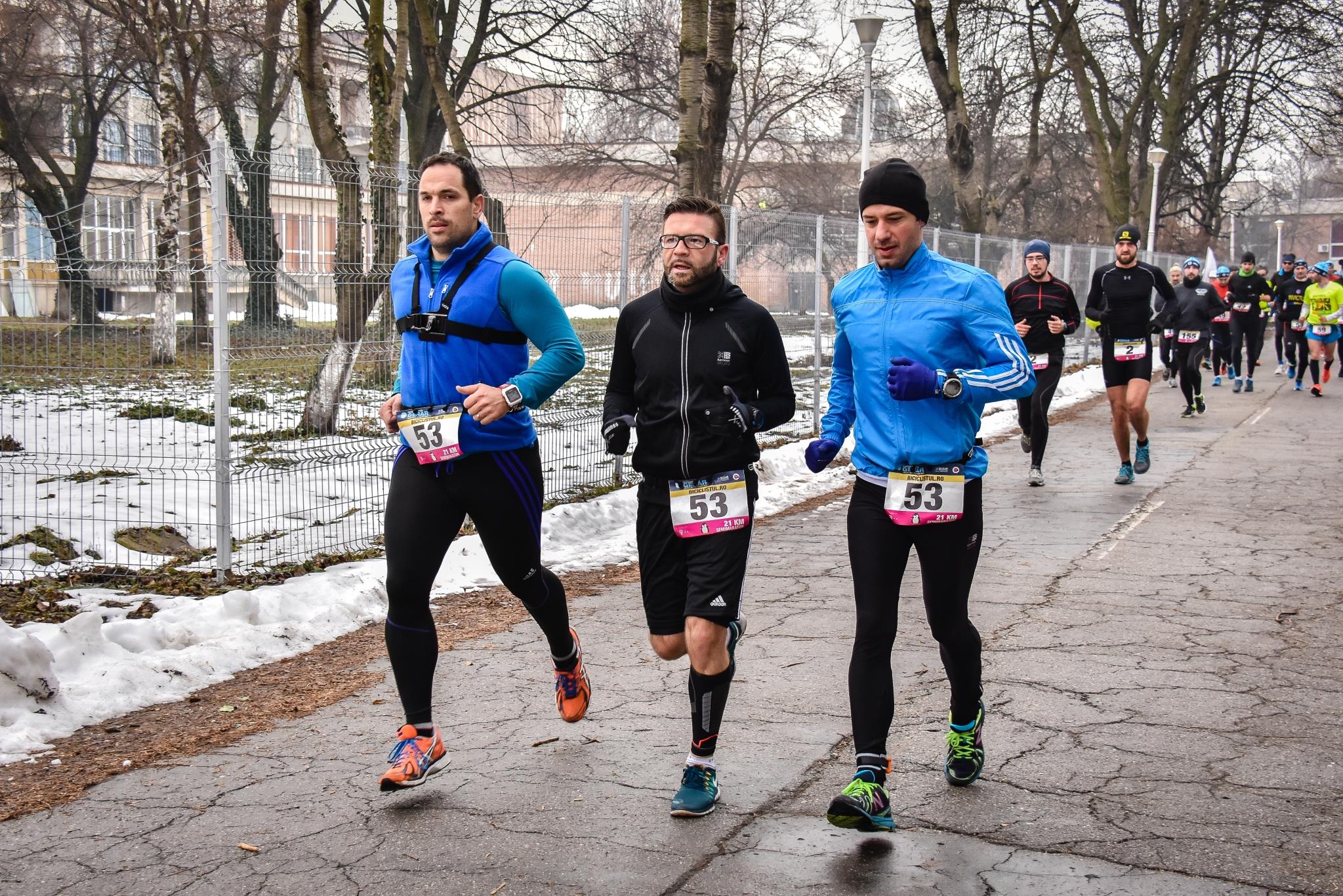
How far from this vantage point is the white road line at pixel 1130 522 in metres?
8.80

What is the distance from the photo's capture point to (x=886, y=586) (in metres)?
4.09

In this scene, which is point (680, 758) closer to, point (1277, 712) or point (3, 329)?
point (1277, 712)

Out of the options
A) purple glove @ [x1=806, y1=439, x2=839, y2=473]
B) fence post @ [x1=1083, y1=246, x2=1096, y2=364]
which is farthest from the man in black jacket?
fence post @ [x1=1083, y1=246, x2=1096, y2=364]

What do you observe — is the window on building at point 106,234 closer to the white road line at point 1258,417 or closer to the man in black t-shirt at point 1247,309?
the white road line at point 1258,417

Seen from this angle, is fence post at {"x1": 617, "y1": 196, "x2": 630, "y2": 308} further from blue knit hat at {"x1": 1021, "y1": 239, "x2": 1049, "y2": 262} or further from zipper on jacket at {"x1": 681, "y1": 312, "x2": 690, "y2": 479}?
zipper on jacket at {"x1": 681, "y1": 312, "x2": 690, "y2": 479}

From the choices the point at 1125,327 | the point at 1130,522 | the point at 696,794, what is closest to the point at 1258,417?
the point at 1125,327

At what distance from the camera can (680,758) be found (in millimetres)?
4699

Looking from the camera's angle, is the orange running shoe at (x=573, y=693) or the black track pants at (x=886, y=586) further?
the orange running shoe at (x=573, y=693)

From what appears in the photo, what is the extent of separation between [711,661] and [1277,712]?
7.95 feet

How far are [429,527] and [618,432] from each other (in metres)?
0.70

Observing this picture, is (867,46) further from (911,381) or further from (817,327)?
(911,381)

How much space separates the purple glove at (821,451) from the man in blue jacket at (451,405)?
0.88 meters

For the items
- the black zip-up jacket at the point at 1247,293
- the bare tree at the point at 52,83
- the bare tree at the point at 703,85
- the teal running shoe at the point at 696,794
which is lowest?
the teal running shoe at the point at 696,794

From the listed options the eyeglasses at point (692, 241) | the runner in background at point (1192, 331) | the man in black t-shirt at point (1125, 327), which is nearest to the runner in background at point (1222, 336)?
the runner in background at point (1192, 331)
